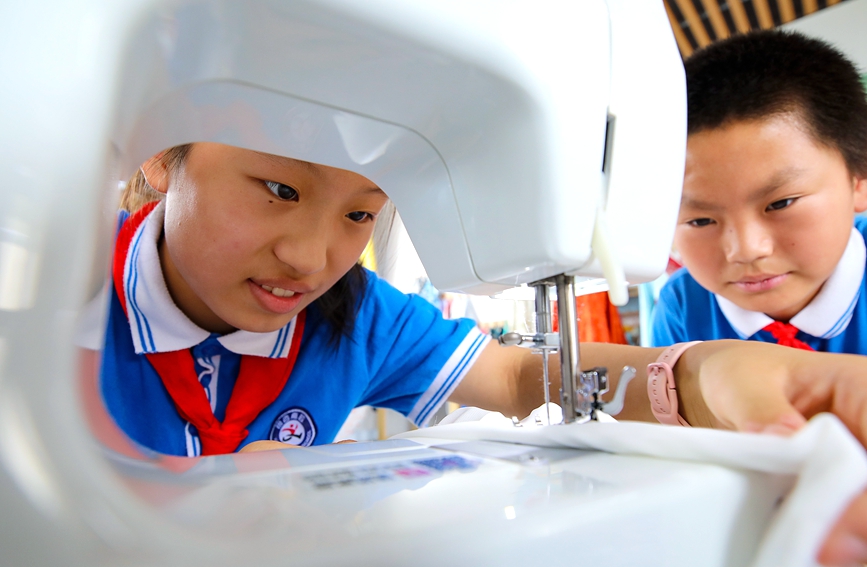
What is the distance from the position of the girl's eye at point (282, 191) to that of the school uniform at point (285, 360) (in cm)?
22

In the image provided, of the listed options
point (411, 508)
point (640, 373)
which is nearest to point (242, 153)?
point (411, 508)

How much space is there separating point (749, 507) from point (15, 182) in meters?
0.32

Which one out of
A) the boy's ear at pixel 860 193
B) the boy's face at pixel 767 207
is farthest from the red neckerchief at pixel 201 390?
the boy's ear at pixel 860 193

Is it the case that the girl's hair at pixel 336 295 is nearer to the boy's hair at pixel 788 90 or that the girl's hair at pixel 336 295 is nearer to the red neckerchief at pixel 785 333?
the boy's hair at pixel 788 90

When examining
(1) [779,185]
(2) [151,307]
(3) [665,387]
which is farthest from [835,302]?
(2) [151,307]

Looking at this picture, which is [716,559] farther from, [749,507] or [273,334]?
[273,334]

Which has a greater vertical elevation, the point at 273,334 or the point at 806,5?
the point at 806,5

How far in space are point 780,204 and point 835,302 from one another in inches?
9.4

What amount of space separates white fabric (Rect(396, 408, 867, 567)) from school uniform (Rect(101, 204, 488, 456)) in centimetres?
51

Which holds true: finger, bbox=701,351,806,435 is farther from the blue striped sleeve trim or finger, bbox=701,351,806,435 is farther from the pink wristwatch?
the blue striped sleeve trim

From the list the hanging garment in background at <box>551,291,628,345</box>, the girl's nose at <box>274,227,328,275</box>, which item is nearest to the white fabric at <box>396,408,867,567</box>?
the girl's nose at <box>274,227,328,275</box>

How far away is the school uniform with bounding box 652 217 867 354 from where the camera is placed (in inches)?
34.9

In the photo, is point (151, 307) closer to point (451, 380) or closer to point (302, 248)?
point (302, 248)

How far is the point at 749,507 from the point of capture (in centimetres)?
24
